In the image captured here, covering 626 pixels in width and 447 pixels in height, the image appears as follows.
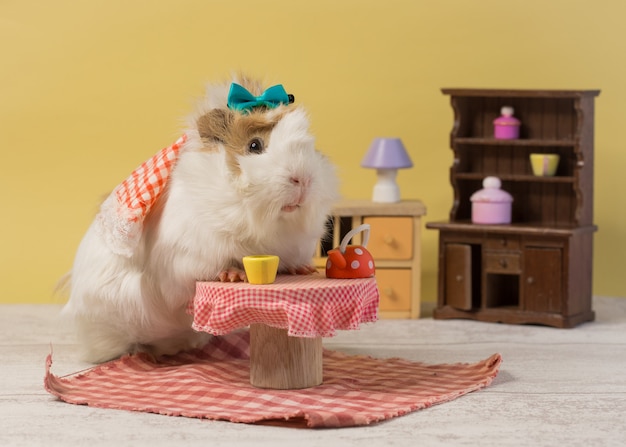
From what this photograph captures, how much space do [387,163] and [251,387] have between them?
1624 millimetres

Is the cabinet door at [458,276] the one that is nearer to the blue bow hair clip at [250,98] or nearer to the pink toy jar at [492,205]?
the pink toy jar at [492,205]

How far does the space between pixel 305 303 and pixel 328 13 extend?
7.46 feet

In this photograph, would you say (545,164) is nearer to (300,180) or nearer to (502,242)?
(502,242)

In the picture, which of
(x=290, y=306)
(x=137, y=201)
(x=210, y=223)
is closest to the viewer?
(x=290, y=306)

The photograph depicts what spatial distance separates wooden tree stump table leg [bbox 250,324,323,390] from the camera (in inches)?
124

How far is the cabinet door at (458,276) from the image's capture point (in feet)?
14.7

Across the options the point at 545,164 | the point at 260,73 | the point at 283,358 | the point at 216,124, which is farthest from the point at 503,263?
the point at 216,124

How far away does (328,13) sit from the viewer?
193 inches

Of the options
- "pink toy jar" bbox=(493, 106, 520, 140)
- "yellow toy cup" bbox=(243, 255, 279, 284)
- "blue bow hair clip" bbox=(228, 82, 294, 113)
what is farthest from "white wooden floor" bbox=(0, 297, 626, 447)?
"blue bow hair clip" bbox=(228, 82, 294, 113)

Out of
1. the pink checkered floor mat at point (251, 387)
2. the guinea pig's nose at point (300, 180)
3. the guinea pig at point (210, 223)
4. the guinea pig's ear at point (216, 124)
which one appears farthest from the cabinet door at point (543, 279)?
the guinea pig's ear at point (216, 124)

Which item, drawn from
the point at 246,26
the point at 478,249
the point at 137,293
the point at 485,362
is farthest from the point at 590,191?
the point at 137,293

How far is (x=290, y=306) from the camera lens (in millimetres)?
2949

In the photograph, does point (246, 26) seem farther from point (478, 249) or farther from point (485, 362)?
point (485, 362)

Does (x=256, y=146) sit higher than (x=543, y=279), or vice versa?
(x=256, y=146)
